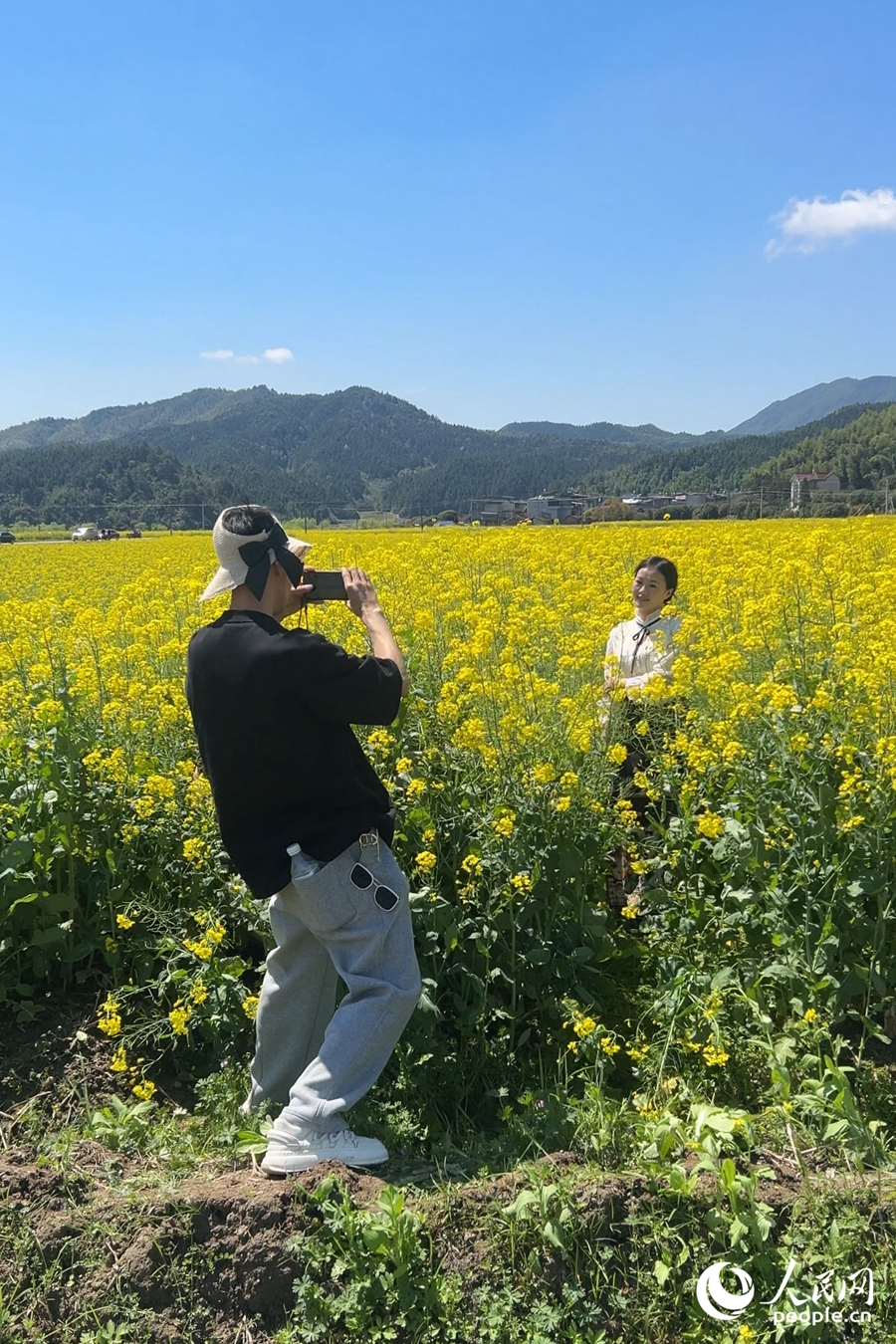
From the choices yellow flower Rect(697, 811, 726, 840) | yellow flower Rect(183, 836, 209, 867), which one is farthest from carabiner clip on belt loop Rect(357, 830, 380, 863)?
yellow flower Rect(697, 811, 726, 840)

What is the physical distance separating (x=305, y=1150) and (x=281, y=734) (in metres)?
1.13

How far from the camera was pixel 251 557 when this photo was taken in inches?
108

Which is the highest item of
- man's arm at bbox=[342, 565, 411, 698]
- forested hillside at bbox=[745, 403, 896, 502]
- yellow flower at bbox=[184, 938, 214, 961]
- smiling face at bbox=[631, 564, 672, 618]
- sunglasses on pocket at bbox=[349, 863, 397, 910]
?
forested hillside at bbox=[745, 403, 896, 502]

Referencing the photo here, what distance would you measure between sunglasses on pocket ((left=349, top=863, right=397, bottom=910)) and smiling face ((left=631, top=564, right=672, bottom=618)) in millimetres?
2710

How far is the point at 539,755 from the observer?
12.6 feet

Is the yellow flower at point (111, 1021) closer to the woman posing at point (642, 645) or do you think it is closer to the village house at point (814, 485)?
the woman posing at point (642, 645)

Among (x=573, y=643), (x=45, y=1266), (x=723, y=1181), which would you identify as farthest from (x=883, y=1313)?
(x=573, y=643)

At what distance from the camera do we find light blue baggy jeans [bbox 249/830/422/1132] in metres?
Answer: 2.65

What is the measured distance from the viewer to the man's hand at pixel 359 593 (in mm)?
2855

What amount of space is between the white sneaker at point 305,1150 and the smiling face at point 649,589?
10.2ft

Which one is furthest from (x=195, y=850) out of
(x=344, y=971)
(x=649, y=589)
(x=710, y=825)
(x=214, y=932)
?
(x=649, y=589)

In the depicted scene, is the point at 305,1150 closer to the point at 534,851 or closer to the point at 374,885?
the point at 374,885

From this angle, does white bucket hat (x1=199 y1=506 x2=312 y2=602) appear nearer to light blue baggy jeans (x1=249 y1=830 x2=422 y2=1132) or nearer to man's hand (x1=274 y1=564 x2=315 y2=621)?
man's hand (x1=274 y1=564 x2=315 y2=621)

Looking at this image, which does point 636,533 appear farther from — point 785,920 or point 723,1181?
point 723,1181
